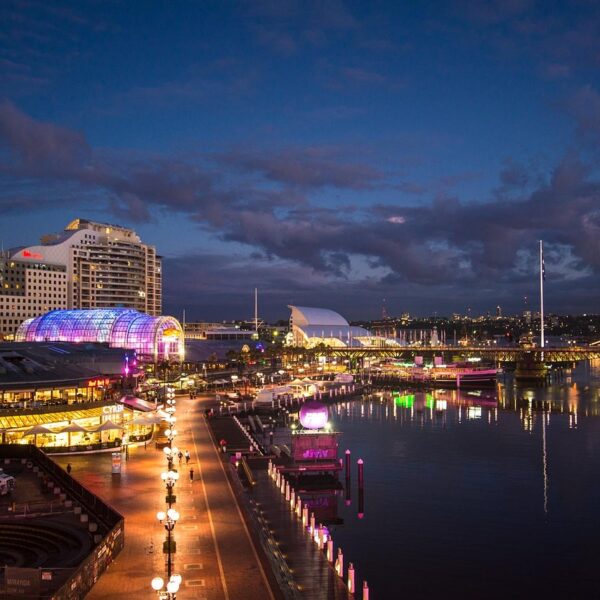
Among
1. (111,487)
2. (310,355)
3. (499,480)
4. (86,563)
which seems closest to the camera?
(86,563)

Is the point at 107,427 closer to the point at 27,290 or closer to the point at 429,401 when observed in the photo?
the point at 429,401

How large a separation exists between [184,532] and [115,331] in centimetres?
9529

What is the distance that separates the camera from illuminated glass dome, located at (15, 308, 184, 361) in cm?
11700

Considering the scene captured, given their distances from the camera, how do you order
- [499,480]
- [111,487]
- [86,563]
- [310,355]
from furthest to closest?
[310,355] < [499,480] < [111,487] < [86,563]

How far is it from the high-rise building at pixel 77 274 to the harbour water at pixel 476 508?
320ft

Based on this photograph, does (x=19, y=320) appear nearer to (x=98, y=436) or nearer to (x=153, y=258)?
(x=153, y=258)

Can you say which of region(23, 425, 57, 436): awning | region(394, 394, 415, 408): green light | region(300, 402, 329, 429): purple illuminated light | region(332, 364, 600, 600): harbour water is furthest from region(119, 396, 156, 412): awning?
region(394, 394, 415, 408): green light

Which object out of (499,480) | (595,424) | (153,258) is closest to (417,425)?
(595,424)

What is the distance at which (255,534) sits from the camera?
27.4 meters

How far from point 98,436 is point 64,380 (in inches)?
449

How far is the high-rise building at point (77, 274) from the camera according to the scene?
6083 inches

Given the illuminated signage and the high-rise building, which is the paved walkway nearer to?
the illuminated signage

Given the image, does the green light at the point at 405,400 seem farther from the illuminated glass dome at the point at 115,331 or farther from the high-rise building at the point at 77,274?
the high-rise building at the point at 77,274

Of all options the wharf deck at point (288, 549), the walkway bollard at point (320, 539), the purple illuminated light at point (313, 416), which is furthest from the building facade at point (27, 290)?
the walkway bollard at point (320, 539)
